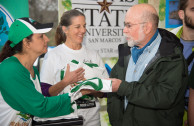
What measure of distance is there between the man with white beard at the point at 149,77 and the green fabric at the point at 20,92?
2.15 ft

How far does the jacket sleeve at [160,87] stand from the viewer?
1415 millimetres

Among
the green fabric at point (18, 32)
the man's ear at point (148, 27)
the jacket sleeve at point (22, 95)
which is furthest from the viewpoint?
the man's ear at point (148, 27)

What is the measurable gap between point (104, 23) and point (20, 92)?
220 centimetres

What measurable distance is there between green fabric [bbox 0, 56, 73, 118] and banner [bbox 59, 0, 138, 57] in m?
1.83

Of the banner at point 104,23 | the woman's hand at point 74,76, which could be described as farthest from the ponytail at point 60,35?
the banner at point 104,23

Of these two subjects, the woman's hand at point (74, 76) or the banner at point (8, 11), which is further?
the banner at point (8, 11)

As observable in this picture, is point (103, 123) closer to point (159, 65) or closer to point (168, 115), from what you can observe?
point (168, 115)

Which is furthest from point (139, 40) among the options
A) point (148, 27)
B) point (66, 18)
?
point (66, 18)

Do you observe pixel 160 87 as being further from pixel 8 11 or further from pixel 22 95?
pixel 8 11

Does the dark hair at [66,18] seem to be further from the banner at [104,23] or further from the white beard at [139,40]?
the banner at [104,23]

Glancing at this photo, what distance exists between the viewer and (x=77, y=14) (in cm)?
207

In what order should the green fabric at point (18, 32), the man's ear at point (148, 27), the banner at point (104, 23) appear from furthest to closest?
the banner at point (104, 23) < the man's ear at point (148, 27) < the green fabric at point (18, 32)

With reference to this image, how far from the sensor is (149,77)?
150cm

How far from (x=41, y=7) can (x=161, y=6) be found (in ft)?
7.81
